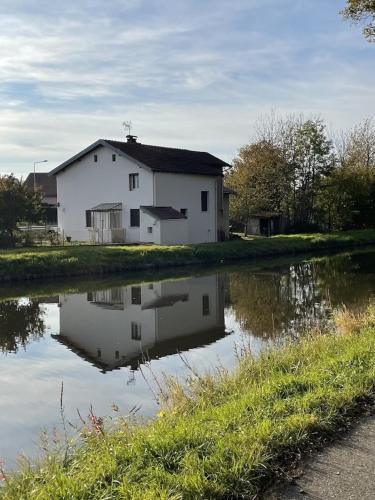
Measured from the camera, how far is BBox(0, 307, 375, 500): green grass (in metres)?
3.79

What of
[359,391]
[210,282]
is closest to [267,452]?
[359,391]

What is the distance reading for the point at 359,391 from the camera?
5.60m

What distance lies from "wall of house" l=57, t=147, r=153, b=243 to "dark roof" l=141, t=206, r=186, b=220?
2.51 feet

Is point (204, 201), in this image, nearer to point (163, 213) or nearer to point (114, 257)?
point (163, 213)

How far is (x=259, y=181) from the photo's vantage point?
4809 cm

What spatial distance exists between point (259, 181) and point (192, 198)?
11.6 metres

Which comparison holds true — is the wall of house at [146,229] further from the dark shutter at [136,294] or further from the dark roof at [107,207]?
the dark shutter at [136,294]

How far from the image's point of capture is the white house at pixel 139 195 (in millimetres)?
35197

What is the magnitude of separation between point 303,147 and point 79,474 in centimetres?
4843

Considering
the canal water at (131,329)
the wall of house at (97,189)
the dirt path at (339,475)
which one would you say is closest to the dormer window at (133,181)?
the wall of house at (97,189)

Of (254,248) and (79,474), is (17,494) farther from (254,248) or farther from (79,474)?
(254,248)

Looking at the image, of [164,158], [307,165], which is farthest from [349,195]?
[164,158]

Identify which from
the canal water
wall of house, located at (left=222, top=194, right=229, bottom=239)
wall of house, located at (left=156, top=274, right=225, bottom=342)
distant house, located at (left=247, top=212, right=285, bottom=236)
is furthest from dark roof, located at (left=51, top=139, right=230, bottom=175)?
wall of house, located at (left=156, top=274, right=225, bottom=342)

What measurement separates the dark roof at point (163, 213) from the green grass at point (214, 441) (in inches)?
1075
